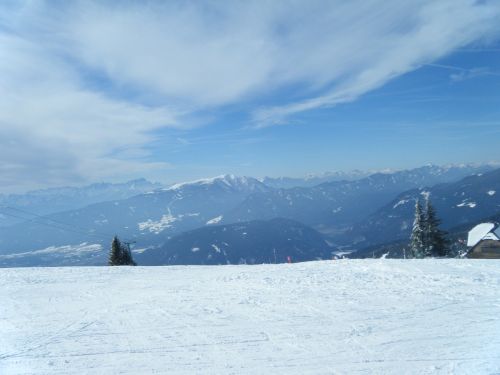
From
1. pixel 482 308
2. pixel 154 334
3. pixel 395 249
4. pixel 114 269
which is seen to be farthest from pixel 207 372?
pixel 395 249

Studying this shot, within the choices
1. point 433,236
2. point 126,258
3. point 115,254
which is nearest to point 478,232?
point 433,236

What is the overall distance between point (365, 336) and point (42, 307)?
38.0 ft

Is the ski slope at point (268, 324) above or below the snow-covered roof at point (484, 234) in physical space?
above

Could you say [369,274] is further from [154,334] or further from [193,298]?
[154,334]

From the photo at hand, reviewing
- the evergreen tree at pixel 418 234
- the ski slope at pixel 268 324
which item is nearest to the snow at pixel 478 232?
the evergreen tree at pixel 418 234

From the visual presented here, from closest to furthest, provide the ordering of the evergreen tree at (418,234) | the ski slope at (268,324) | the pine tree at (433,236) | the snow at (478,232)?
the ski slope at (268,324) → the evergreen tree at (418,234) → the pine tree at (433,236) → the snow at (478,232)

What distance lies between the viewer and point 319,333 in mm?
9203

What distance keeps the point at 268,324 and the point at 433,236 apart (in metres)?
37.4

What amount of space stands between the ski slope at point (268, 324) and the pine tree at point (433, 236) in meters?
25.0

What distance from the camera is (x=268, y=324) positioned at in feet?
33.0

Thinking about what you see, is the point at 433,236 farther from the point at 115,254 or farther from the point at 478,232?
the point at 115,254

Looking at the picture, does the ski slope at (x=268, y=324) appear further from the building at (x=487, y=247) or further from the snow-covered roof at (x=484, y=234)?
the snow-covered roof at (x=484, y=234)

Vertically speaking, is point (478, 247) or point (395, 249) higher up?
point (478, 247)

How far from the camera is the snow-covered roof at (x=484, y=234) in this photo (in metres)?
54.1
